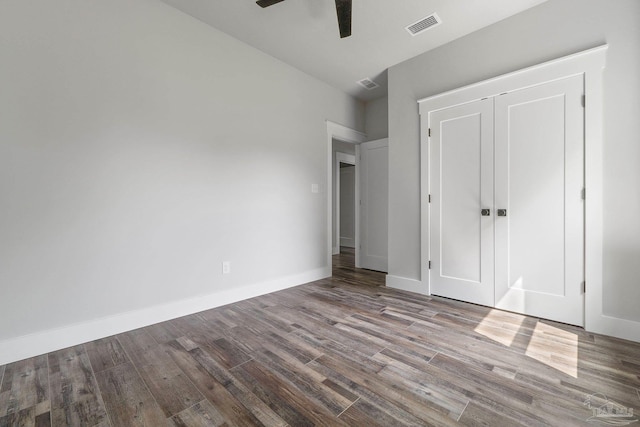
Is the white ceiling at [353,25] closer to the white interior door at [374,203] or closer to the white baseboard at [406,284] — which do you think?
the white interior door at [374,203]

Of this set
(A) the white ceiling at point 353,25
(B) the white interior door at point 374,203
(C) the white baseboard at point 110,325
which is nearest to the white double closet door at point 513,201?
(A) the white ceiling at point 353,25

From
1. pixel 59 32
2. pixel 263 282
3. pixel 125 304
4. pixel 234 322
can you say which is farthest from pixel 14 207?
pixel 263 282

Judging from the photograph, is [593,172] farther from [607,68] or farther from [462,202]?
[462,202]

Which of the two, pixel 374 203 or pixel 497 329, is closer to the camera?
pixel 497 329

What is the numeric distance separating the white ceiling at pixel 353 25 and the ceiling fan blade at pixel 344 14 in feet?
1.54

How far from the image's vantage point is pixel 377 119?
14.8 feet

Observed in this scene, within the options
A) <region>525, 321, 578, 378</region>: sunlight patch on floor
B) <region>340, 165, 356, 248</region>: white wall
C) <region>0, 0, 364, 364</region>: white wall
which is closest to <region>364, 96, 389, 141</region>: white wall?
<region>0, 0, 364, 364</region>: white wall

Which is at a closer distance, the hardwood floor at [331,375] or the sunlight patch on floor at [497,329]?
the hardwood floor at [331,375]

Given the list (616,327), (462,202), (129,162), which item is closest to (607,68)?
(462,202)

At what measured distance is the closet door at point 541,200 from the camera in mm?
2266

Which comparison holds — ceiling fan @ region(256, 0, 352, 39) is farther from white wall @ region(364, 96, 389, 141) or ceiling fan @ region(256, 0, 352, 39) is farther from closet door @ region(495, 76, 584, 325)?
white wall @ region(364, 96, 389, 141)

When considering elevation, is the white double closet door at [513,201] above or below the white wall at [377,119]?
below

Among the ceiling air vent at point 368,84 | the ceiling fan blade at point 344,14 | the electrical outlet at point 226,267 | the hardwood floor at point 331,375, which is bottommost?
the hardwood floor at point 331,375

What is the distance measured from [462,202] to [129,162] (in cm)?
327
